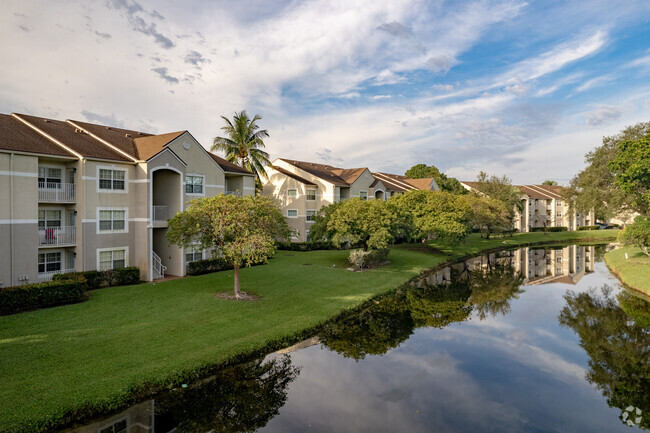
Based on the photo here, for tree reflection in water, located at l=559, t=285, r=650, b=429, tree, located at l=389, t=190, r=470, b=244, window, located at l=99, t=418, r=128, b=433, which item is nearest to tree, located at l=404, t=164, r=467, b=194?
tree, located at l=389, t=190, r=470, b=244

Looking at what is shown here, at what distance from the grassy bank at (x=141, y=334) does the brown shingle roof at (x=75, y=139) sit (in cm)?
901

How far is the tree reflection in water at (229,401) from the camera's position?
10.9m

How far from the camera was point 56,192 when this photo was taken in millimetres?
23484

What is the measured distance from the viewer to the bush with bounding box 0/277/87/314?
18.2 metres

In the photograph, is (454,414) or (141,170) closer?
(454,414)

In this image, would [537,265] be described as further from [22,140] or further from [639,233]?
[22,140]

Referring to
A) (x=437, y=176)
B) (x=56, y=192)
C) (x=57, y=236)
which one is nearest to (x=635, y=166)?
(x=56, y=192)

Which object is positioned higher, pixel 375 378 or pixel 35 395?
pixel 35 395

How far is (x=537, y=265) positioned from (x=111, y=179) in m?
43.7

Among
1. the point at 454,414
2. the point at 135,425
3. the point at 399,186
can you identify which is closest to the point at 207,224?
the point at 135,425

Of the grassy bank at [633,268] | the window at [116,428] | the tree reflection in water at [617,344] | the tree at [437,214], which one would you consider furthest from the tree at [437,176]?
the window at [116,428]

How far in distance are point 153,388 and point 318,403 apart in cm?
540

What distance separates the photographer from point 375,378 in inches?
560

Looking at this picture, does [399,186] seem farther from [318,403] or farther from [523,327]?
[318,403]
